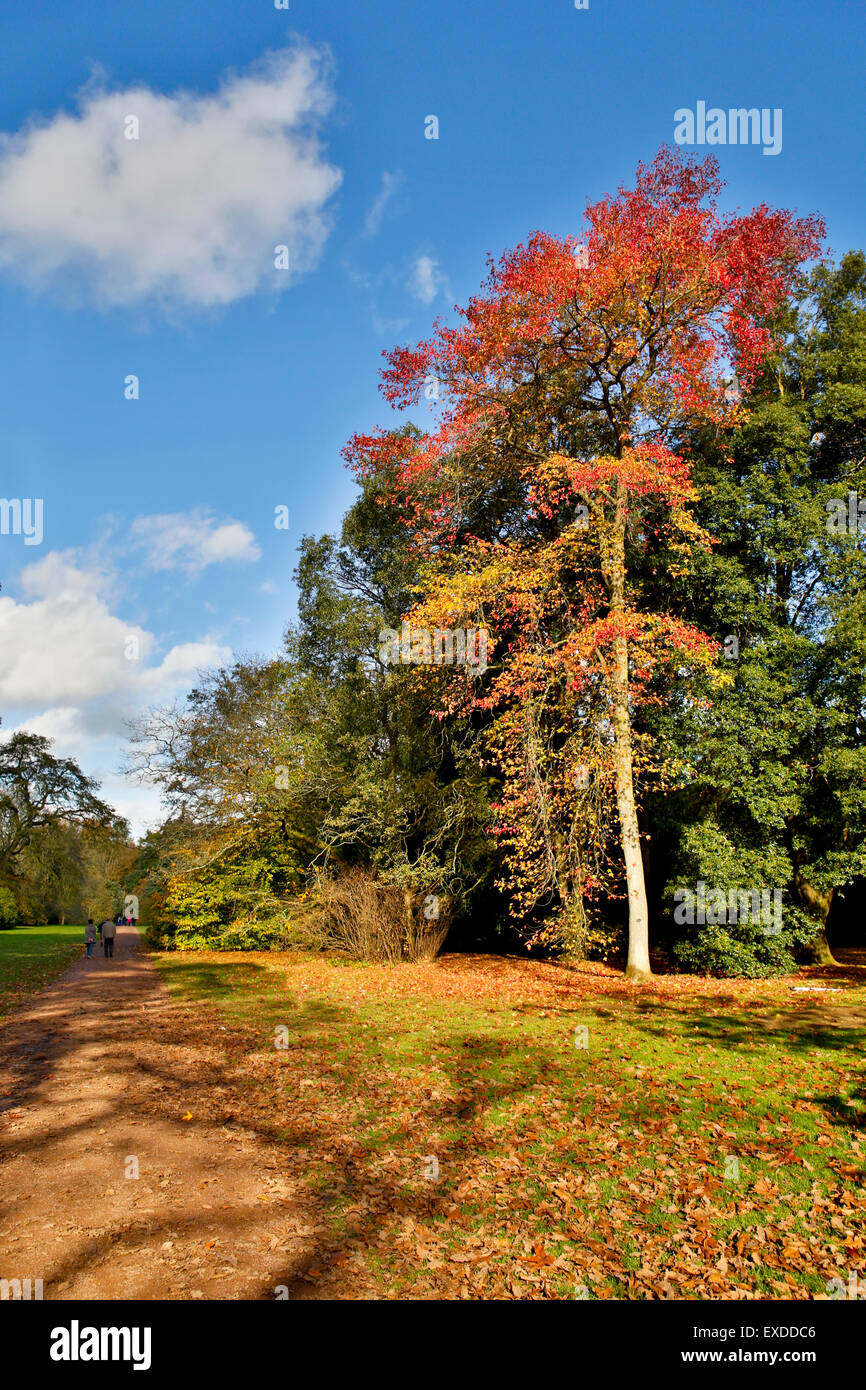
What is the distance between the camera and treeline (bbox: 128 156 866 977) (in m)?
12.9

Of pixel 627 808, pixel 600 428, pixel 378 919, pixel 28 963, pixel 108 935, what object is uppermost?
pixel 600 428

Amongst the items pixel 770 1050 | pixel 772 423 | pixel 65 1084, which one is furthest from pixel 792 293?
pixel 65 1084

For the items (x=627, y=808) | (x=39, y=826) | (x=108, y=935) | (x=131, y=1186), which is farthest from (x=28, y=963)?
(x=39, y=826)

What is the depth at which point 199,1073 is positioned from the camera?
314 inches

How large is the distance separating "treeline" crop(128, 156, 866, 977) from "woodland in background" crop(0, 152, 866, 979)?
62mm

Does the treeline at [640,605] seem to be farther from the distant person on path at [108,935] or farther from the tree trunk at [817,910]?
the distant person on path at [108,935]

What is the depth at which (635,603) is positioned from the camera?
14.4 meters

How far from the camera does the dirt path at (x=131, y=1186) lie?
A: 156 inches

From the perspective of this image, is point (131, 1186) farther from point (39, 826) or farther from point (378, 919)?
point (39, 826)

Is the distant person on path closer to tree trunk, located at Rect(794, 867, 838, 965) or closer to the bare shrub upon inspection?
the bare shrub

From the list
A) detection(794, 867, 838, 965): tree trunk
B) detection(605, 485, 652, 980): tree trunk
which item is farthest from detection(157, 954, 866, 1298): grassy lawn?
detection(794, 867, 838, 965): tree trunk

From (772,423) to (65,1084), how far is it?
15.9 m

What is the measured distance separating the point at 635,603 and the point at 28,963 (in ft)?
62.0
